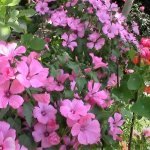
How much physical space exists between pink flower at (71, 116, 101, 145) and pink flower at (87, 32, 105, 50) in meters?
1.64

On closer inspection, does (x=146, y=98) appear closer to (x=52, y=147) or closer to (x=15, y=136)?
(x=52, y=147)

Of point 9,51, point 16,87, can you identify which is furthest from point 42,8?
point 16,87

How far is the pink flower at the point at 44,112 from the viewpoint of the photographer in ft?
4.68

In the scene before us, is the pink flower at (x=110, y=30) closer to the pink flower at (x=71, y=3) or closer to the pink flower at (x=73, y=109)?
the pink flower at (x=71, y=3)

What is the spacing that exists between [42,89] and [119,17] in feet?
6.22

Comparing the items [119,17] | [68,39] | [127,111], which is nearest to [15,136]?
[127,111]

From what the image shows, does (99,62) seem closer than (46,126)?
No

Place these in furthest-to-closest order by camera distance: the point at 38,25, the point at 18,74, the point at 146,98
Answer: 1. the point at 38,25
2. the point at 146,98
3. the point at 18,74

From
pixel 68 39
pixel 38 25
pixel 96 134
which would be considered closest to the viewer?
pixel 96 134

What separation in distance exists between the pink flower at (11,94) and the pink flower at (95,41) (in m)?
1.75

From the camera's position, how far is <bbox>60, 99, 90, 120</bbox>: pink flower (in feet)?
4.61

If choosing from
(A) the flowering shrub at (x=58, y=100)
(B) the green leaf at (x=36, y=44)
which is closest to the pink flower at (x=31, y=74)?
(A) the flowering shrub at (x=58, y=100)

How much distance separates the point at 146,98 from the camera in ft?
5.68

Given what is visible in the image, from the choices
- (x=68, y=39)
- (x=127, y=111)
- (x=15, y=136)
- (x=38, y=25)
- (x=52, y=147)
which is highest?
(x=15, y=136)
